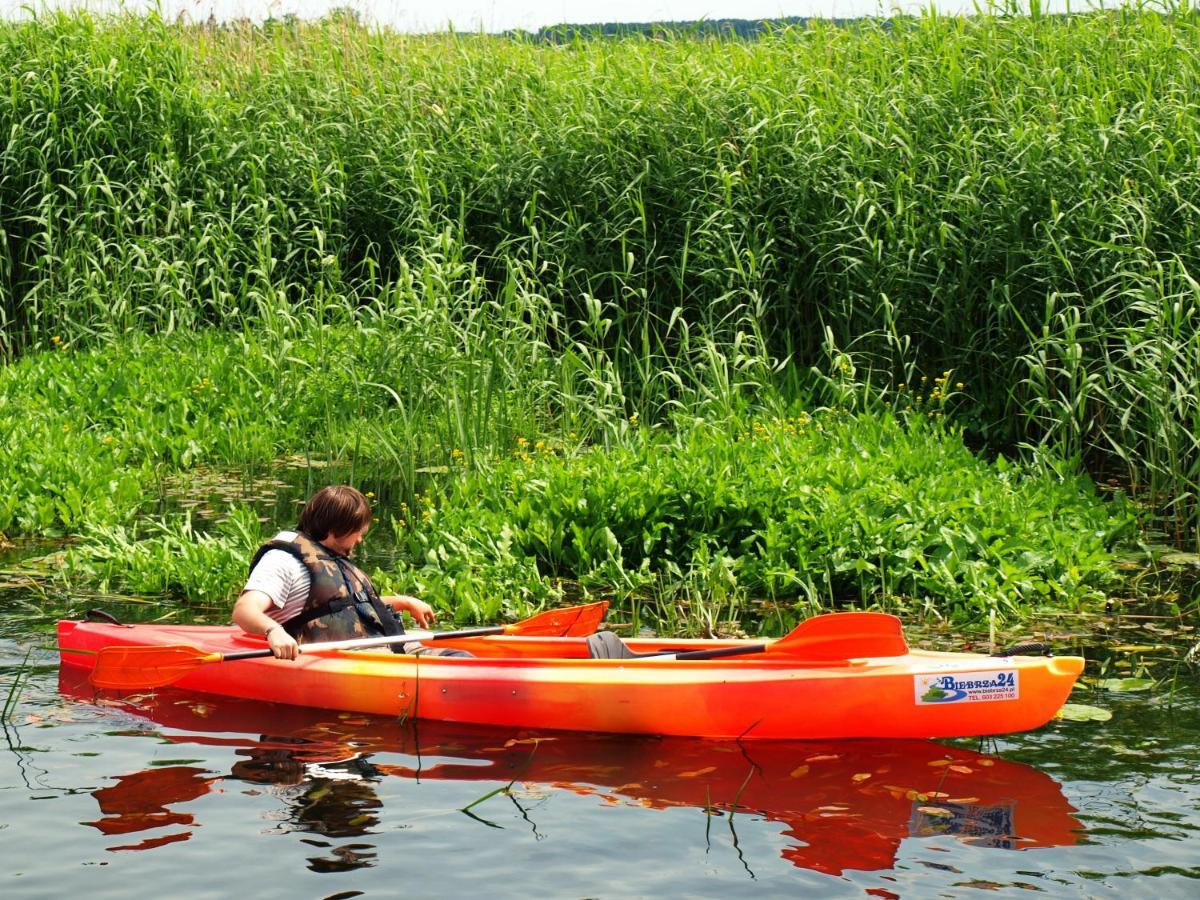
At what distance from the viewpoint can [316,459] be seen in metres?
8.62

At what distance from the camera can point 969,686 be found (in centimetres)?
473

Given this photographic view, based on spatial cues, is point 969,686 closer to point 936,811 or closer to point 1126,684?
point 936,811

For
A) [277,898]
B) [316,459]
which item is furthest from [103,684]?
[316,459]

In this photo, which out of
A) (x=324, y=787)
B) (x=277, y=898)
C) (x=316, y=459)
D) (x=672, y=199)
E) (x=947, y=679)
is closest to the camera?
(x=277, y=898)

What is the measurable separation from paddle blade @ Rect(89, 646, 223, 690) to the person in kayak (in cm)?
23

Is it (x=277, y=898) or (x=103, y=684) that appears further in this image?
(x=103, y=684)

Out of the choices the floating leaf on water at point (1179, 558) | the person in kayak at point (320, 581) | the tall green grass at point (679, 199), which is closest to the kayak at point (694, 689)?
the person in kayak at point (320, 581)

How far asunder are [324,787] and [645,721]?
114 cm

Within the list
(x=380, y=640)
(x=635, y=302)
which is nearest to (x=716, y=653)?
(x=380, y=640)

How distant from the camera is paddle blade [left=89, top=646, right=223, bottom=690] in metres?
5.12

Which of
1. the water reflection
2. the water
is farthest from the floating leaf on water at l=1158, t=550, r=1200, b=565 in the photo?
the water reflection

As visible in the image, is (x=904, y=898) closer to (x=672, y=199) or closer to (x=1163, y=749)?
(x=1163, y=749)

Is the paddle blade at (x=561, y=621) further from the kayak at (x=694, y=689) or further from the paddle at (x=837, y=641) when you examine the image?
the paddle at (x=837, y=641)

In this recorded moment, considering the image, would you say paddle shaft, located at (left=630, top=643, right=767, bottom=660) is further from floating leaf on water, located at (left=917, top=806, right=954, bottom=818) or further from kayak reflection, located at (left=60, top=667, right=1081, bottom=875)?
floating leaf on water, located at (left=917, top=806, right=954, bottom=818)
